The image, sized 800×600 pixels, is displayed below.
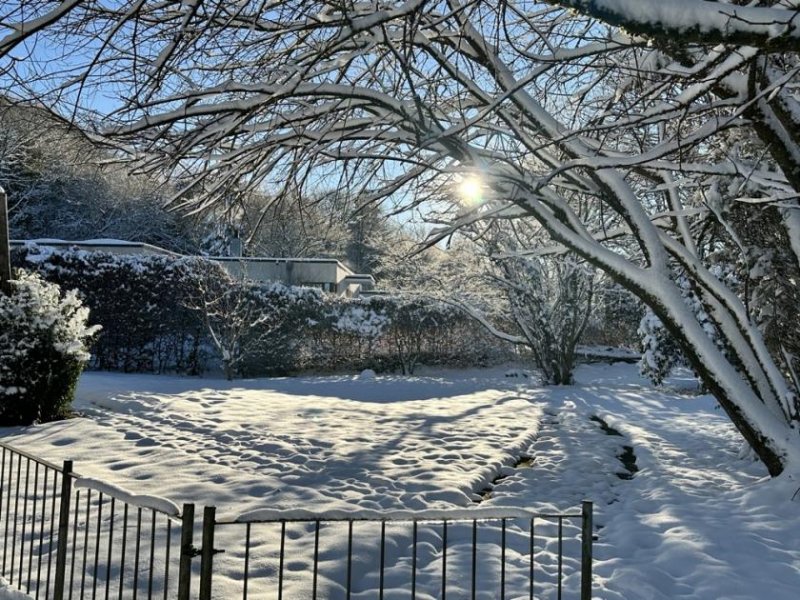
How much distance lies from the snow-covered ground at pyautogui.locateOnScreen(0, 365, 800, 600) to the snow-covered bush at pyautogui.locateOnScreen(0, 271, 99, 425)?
0.48 m

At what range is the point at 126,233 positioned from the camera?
3167 cm

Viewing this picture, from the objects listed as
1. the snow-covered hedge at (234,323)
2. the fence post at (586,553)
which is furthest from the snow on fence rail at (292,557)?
the snow-covered hedge at (234,323)

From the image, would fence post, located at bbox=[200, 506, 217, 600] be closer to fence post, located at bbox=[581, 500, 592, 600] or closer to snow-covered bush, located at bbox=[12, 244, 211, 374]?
fence post, located at bbox=[581, 500, 592, 600]

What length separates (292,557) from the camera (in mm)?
4238

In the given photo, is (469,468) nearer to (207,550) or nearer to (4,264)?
(207,550)

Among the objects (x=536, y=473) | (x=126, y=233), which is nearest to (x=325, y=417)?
(x=536, y=473)

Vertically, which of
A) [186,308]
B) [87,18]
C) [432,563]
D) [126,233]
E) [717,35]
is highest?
[126,233]

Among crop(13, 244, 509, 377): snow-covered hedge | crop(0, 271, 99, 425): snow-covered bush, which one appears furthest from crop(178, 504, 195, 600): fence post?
crop(13, 244, 509, 377): snow-covered hedge

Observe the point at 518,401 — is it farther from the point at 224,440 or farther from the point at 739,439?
the point at 224,440

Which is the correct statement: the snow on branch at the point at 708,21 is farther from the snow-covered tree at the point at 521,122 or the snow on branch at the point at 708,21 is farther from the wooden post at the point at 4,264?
the wooden post at the point at 4,264

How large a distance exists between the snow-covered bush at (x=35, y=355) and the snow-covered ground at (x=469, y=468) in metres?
0.48

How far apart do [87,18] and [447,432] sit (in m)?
6.92

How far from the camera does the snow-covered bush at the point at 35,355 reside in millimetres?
8328

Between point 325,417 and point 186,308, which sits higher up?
point 186,308
